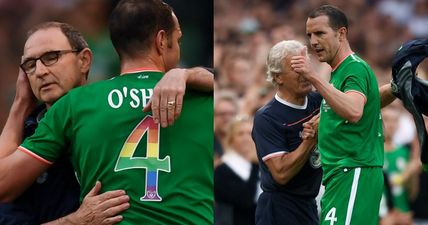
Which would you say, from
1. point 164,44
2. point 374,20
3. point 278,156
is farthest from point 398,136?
point 164,44

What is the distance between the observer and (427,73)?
9508mm

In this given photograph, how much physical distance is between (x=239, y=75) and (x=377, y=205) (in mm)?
4976

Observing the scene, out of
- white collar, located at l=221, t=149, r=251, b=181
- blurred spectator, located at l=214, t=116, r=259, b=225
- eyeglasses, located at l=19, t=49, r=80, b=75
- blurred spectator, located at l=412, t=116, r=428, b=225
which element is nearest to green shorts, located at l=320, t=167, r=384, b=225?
eyeglasses, located at l=19, t=49, r=80, b=75

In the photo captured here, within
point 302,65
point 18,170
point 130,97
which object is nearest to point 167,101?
point 130,97

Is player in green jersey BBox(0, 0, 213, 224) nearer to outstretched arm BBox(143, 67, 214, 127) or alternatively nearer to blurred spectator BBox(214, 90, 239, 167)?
outstretched arm BBox(143, 67, 214, 127)

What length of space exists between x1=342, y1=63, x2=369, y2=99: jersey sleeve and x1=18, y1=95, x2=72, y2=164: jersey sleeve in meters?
1.41

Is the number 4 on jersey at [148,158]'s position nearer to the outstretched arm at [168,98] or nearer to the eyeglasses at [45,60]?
the outstretched arm at [168,98]

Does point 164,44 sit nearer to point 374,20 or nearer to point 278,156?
point 278,156

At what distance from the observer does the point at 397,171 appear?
24.8ft

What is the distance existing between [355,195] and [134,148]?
1.34 m

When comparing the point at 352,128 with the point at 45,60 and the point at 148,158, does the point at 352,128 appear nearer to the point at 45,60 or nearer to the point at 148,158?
the point at 148,158

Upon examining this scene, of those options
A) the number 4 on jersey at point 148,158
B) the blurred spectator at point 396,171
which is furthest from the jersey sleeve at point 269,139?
the blurred spectator at point 396,171

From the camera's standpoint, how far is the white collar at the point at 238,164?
6.30m

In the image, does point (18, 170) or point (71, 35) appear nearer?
point (18, 170)
